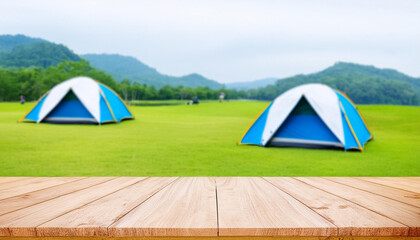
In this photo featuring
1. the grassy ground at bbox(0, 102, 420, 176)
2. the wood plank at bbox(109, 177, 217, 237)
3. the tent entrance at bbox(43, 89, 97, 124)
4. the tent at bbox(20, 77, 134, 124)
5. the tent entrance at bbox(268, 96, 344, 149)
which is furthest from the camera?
the tent entrance at bbox(43, 89, 97, 124)

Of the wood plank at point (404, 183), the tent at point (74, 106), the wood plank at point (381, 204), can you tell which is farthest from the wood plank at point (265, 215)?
the tent at point (74, 106)

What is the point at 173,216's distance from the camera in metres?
0.77

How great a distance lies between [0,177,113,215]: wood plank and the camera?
0.88 meters

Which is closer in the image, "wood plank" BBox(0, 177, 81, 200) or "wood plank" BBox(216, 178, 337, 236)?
"wood plank" BBox(216, 178, 337, 236)

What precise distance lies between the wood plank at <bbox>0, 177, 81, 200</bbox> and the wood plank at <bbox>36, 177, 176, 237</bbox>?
0.39 metres

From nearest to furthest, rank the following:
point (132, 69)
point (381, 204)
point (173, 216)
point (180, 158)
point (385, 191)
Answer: point (173, 216)
point (381, 204)
point (385, 191)
point (180, 158)
point (132, 69)

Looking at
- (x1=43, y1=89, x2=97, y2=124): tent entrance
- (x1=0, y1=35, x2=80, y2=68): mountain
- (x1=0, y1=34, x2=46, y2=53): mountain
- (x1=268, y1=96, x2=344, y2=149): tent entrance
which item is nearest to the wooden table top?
(x1=268, y1=96, x2=344, y2=149): tent entrance

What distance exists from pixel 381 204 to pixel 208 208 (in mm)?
614

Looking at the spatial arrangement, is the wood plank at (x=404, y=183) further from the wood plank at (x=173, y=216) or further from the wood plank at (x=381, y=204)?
the wood plank at (x=173, y=216)

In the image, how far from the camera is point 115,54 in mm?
151125

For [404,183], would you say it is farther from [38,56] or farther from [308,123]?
[38,56]

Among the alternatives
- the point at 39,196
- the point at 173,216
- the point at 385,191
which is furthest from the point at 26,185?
the point at 385,191

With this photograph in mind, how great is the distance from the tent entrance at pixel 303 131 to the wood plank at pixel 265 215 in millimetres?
5353

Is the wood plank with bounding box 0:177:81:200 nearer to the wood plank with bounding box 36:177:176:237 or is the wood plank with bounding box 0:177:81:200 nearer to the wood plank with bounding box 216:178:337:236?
the wood plank with bounding box 36:177:176:237
